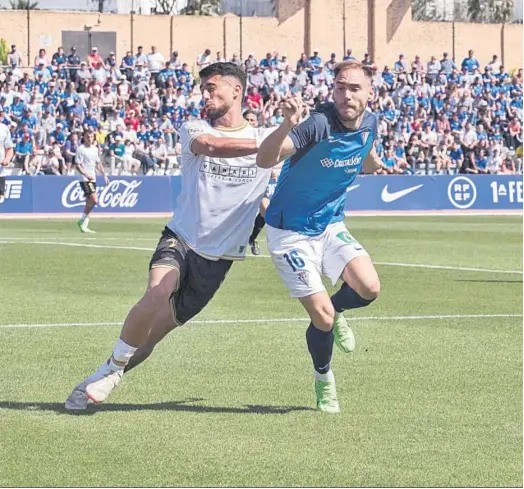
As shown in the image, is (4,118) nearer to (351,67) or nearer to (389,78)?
(389,78)

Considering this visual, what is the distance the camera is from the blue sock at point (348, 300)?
832 centimetres

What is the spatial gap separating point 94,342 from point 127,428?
3734mm

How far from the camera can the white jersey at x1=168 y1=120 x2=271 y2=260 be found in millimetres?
8039

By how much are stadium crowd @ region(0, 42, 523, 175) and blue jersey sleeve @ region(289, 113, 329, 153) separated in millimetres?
29025

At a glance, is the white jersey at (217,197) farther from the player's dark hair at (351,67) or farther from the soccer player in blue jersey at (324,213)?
the player's dark hair at (351,67)

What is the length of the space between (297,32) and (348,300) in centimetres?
6311

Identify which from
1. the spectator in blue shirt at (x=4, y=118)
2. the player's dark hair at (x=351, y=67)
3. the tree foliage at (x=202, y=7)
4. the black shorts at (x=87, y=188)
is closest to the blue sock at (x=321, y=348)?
the player's dark hair at (x=351, y=67)

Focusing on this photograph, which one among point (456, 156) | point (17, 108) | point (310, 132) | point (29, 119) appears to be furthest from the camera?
point (456, 156)

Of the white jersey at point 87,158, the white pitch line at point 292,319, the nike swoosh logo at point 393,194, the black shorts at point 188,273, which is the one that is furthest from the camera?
the nike swoosh logo at point 393,194

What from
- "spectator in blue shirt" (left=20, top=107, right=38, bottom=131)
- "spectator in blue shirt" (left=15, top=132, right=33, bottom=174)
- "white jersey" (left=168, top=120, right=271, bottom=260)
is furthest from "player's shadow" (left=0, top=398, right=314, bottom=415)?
"spectator in blue shirt" (left=20, top=107, right=38, bottom=131)

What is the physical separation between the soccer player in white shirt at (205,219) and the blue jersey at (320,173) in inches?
8.1

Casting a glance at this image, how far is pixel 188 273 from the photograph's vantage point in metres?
8.05

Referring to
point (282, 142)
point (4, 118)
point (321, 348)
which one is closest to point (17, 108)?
point (4, 118)

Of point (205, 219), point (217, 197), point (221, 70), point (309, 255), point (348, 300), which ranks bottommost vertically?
point (348, 300)
